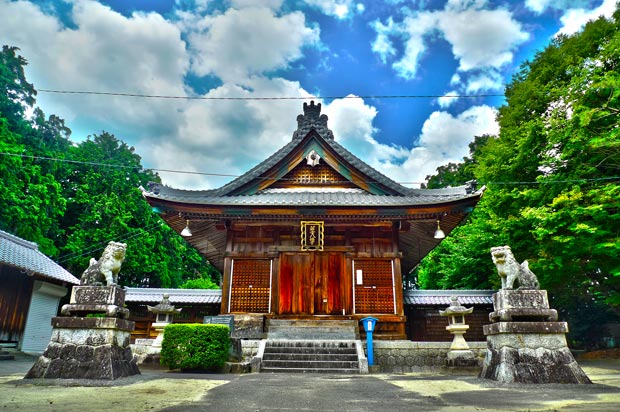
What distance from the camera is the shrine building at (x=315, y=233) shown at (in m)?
13.7

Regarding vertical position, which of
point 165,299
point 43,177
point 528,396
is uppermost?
point 43,177

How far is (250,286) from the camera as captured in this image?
14508mm

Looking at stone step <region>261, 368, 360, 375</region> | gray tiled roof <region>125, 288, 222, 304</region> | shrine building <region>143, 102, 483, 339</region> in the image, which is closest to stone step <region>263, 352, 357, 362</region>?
stone step <region>261, 368, 360, 375</region>

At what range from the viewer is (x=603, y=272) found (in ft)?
55.1

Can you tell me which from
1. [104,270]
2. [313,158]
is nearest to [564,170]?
[313,158]

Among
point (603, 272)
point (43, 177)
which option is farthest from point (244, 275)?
point (43, 177)

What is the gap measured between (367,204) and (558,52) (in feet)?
43.0

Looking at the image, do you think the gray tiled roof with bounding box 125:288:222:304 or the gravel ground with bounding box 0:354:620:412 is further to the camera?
the gray tiled roof with bounding box 125:288:222:304

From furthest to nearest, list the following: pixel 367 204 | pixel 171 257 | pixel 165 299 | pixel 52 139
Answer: pixel 171 257 < pixel 52 139 < pixel 367 204 < pixel 165 299

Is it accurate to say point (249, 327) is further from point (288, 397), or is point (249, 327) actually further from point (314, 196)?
point (288, 397)

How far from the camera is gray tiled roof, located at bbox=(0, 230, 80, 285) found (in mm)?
16422

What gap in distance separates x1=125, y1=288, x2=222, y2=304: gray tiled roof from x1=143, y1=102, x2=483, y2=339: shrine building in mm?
3907

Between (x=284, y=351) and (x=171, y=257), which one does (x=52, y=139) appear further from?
(x=284, y=351)

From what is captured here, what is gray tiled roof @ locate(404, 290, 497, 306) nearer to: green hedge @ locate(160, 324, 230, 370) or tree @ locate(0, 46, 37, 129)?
green hedge @ locate(160, 324, 230, 370)
